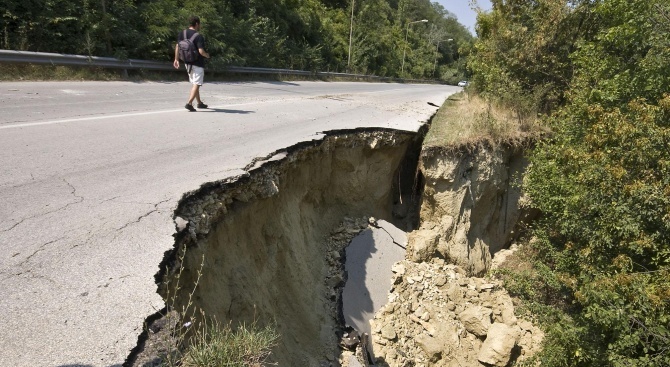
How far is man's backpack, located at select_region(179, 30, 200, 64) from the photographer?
744cm

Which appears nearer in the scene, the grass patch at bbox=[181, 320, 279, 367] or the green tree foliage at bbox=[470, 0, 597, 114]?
the grass patch at bbox=[181, 320, 279, 367]

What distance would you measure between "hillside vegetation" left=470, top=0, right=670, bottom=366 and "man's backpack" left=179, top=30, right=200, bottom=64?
6772 mm

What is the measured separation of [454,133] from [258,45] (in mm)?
12777

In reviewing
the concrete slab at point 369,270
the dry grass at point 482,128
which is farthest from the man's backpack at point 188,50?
the dry grass at point 482,128

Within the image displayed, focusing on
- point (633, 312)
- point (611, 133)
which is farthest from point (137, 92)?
point (633, 312)

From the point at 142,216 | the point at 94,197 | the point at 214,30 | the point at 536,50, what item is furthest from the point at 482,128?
the point at 214,30

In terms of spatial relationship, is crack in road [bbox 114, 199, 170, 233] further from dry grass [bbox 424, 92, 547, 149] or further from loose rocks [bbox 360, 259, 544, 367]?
dry grass [bbox 424, 92, 547, 149]

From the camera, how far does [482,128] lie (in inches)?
365

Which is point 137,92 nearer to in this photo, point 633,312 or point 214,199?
point 214,199

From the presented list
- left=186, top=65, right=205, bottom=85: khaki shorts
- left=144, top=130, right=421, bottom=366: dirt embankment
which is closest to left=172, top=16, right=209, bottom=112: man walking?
left=186, top=65, right=205, bottom=85: khaki shorts

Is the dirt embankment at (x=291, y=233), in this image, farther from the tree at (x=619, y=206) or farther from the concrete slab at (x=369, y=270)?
the tree at (x=619, y=206)

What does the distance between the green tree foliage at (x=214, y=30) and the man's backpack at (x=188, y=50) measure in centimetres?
515

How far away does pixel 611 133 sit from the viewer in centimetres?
568

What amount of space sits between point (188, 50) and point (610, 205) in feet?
23.9
